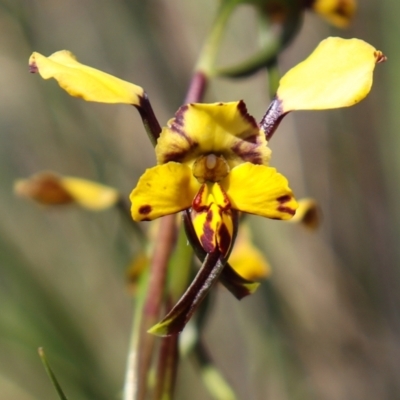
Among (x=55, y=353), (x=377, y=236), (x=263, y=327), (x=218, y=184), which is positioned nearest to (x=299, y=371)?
(x=263, y=327)

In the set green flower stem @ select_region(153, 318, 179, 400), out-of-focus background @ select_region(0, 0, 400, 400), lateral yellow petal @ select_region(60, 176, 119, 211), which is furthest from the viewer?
out-of-focus background @ select_region(0, 0, 400, 400)

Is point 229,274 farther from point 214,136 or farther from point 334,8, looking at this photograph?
point 334,8

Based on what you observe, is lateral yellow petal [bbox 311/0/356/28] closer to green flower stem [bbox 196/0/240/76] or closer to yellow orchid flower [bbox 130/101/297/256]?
green flower stem [bbox 196/0/240/76]

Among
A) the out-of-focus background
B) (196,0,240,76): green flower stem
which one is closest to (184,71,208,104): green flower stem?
(196,0,240,76): green flower stem

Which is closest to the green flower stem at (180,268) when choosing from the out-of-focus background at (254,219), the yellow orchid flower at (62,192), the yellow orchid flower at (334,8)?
the yellow orchid flower at (62,192)

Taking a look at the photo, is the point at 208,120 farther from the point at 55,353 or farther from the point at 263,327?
the point at 263,327

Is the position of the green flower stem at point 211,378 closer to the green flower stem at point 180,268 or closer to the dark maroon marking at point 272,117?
the green flower stem at point 180,268

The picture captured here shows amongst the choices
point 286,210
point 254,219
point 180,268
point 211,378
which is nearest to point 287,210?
point 286,210
